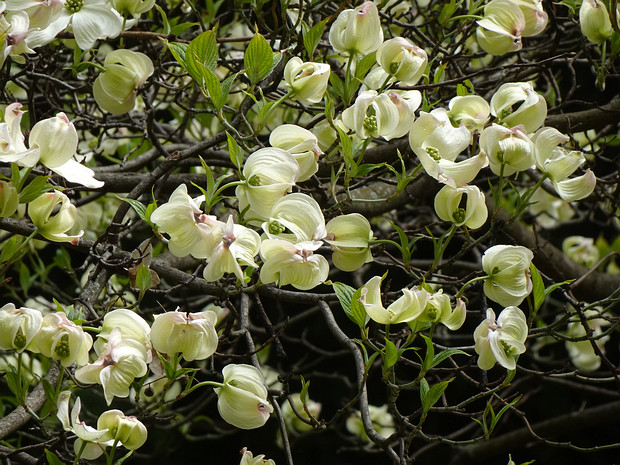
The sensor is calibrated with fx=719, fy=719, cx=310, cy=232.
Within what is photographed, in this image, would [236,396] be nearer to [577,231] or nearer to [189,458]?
[189,458]

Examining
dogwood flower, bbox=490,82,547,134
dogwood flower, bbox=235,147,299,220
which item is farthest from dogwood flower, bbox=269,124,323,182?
dogwood flower, bbox=490,82,547,134

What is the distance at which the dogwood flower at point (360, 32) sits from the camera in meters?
0.87

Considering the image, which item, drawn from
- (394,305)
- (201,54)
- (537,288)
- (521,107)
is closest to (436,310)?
(394,305)

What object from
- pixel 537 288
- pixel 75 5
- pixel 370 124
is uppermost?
pixel 75 5

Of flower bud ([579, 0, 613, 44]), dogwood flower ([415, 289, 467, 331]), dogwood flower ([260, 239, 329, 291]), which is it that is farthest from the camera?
flower bud ([579, 0, 613, 44])

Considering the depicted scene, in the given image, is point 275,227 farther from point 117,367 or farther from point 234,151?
point 117,367

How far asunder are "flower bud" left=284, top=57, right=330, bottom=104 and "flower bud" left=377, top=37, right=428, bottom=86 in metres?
0.09

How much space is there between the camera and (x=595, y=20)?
40.0 inches

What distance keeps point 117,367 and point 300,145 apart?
1.00 ft

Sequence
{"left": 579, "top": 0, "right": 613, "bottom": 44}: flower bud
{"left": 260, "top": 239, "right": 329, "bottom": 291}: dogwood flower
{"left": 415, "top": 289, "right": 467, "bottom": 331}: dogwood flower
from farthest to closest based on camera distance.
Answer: {"left": 579, "top": 0, "right": 613, "bottom": 44}: flower bud
{"left": 415, "top": 289, "right": 467, "bottom": 331}: dogwood flower
{"left": 260, "top": 239, "right": 329, "bottom": 291}: dogwood flower

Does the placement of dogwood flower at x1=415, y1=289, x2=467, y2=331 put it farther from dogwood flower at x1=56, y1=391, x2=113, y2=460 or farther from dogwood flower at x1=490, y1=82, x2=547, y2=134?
dogwood flower at x1=56, y1=391, x2=113, y2=460

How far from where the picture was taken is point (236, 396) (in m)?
0.77

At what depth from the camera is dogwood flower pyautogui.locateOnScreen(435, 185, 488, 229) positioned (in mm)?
829

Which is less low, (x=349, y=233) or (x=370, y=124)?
(x=370, y=124)
